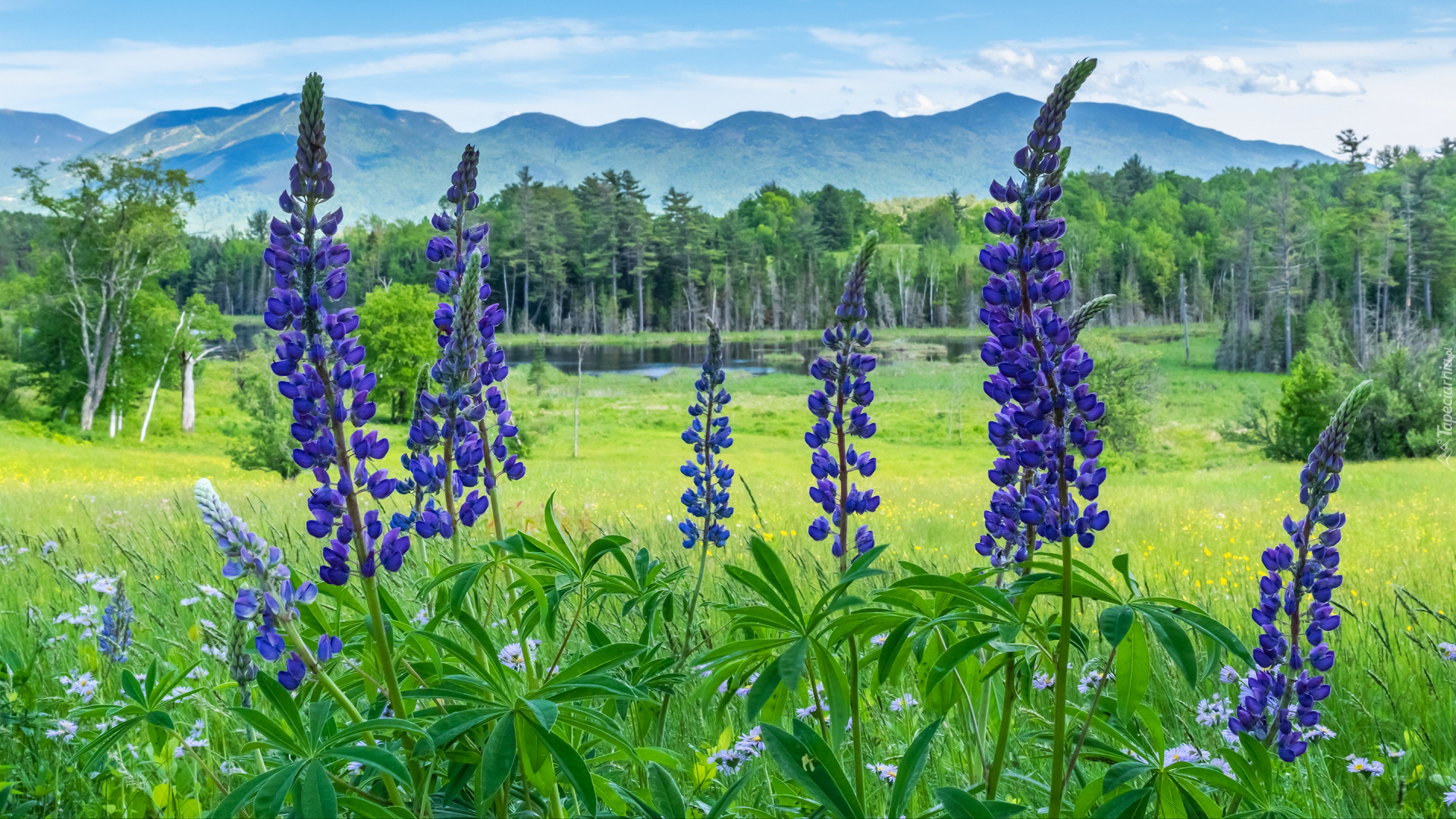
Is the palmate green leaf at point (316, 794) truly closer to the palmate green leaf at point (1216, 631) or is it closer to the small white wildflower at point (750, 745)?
the palmate green leaf at point (1216, 631)

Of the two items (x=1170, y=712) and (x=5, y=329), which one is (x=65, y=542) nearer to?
(x=1170, y=712)

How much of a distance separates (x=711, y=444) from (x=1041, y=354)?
2242 millimetres

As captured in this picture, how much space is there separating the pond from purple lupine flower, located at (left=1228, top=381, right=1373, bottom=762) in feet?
233

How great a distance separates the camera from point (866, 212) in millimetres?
133000

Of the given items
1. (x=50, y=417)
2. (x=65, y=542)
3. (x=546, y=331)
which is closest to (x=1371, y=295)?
(x=546, y=331)

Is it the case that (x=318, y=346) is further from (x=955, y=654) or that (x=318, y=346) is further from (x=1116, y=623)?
(x=1116, y=623)

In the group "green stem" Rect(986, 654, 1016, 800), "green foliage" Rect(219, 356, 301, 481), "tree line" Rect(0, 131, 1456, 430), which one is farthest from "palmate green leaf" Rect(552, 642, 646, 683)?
"tree line" Rect(0, 131, 1456, 430)

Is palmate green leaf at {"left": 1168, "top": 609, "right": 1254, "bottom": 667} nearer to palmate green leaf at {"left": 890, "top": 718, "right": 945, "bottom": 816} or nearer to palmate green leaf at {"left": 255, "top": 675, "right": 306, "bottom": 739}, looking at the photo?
palmate green leaf at {"left": 890, "top": 718, "right": 945, "bottom": 816}

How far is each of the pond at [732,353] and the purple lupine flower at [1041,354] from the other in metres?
71.6

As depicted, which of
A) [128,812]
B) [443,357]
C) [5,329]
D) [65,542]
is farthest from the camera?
[5,329]

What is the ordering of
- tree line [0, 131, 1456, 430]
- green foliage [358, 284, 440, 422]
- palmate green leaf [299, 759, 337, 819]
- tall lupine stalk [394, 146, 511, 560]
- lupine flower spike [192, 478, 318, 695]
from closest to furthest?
palmate green leaf [299, 759, 337, 819] → lupine flower spike [192, 478, 318, 695] → tall lupine stalk [394, 146, 511, 560] → green foliage [358, 284, 440, 422] → tree line [0, 131, 1456, 430]

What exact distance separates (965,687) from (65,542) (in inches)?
301

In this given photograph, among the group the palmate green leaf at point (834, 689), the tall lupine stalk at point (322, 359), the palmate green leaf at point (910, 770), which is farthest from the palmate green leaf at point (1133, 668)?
the tall lupine stalk at point (322, 359)

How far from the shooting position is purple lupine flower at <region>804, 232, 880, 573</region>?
2.76m
